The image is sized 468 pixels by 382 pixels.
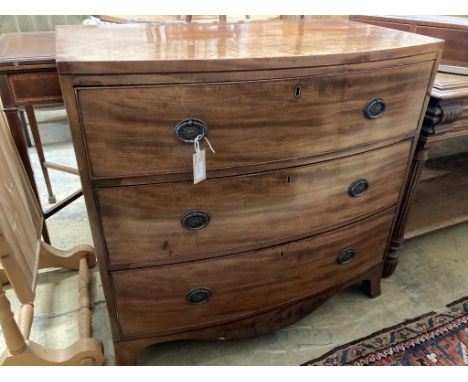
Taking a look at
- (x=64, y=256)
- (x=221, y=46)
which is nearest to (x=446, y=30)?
(x=221, y=46)

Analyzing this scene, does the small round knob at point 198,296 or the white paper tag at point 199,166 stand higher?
the white paper tag at point 199,166

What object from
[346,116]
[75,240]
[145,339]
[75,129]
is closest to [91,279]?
[75,240]

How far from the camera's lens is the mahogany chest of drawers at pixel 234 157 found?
82 centimetres

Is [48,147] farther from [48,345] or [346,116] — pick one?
[346,116]

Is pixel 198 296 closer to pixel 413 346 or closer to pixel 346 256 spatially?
pixel 346 256

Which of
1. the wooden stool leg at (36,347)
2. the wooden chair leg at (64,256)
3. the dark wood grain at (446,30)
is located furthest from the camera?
the wooden chair leg at (64,256)

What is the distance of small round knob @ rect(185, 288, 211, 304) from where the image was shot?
1138 millimetres

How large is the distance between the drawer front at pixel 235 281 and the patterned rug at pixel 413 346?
0.83 ft

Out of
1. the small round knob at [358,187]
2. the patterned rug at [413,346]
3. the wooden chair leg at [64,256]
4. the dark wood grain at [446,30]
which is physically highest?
the dark wood grain at [446,30]

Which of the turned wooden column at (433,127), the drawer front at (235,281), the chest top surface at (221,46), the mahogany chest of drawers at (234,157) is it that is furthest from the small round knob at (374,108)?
the drawer front at (235,281)

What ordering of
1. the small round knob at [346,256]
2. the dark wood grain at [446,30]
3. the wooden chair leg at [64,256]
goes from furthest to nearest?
1. the wooden chair leg at [64,256]
2. the dark wood grain at [446,30]
3. the small round knob at [346,256]

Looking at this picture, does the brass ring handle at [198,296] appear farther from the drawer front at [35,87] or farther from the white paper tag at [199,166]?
the drawer front at [35,87]

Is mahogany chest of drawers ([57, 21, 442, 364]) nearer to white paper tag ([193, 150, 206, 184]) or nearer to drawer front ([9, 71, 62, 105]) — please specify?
white paper tag ([193, 150, 206, 184])

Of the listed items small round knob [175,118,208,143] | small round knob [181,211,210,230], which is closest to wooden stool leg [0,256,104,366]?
small round knob [181,211,210,230]
